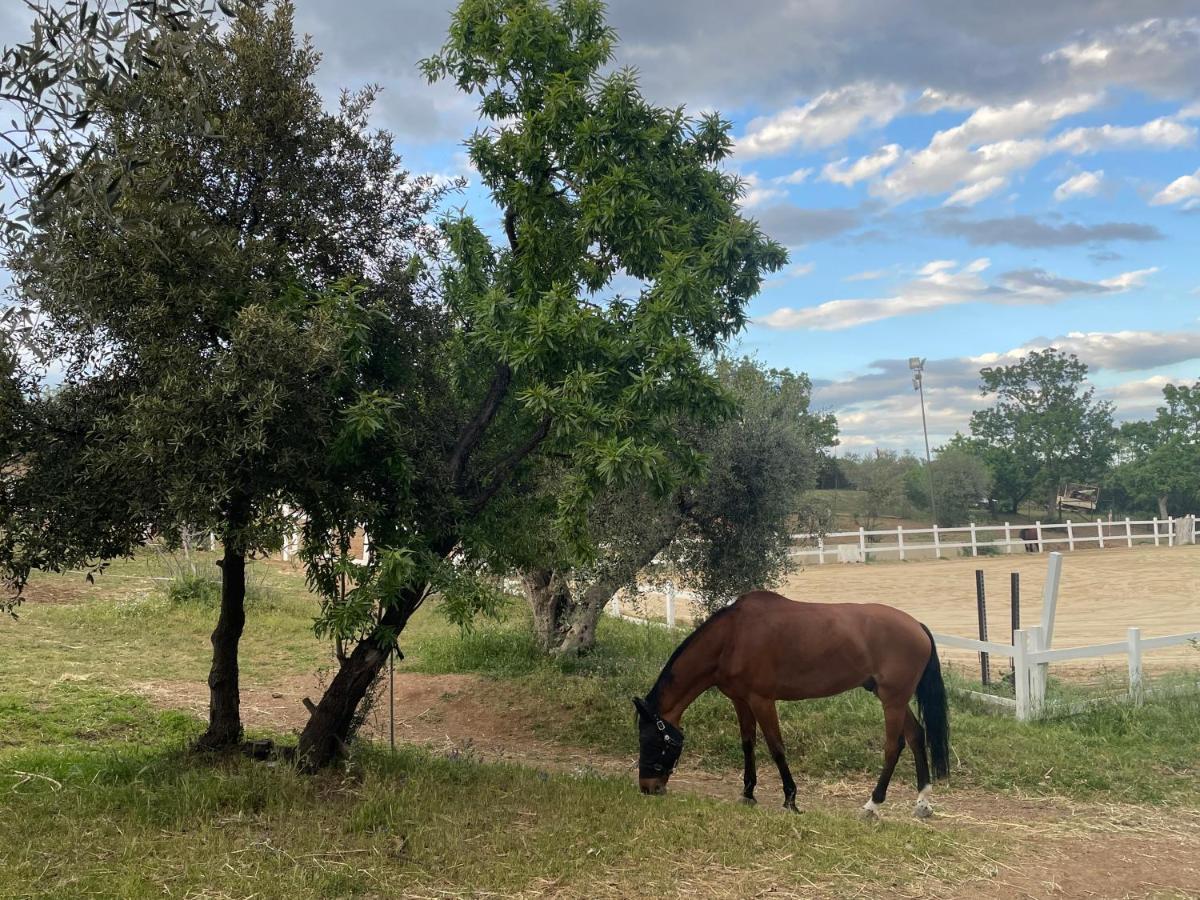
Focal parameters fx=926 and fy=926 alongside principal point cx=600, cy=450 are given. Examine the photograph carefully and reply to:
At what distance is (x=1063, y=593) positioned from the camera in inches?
1062

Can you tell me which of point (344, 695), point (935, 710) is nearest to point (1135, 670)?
point (935, 710)

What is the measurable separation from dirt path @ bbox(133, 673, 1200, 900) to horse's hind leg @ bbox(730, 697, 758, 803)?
0.64 m

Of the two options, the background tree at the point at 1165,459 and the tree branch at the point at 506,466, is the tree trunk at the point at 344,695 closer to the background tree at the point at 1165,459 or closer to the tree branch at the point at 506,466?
the tree branch at the point at 506,466

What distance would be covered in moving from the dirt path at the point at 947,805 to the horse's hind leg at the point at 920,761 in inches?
5.2

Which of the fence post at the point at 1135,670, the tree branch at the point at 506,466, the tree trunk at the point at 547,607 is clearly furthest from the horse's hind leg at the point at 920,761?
the tree trunk at the point at 547,607

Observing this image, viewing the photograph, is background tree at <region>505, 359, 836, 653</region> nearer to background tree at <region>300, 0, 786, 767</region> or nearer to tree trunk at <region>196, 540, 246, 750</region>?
background tree at <region>300, 0, 786, 767</region>

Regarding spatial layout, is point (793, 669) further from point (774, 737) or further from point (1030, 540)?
point (1030, 540)

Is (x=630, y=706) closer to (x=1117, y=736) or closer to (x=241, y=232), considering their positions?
(x=1117, y=736)

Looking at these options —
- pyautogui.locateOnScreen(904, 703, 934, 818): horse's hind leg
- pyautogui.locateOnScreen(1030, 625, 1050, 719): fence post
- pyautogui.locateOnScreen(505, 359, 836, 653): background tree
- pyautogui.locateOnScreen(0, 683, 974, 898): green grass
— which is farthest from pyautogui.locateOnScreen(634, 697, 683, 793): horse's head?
pyautogui.locateOnScreen(1030, 625, 1050, 719): fence post

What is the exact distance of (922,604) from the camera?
25.3m

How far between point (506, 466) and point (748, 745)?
3210mm

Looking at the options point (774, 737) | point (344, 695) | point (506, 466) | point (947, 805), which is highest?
point (506, 466)

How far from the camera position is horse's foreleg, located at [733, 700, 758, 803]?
7.90m

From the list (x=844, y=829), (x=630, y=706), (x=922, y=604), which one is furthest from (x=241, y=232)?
(x=922, y=604)
